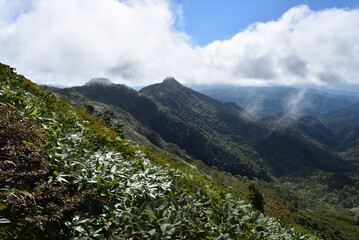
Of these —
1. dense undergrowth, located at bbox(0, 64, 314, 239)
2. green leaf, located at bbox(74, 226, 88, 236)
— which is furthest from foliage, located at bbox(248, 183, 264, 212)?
green leaf, located at bbox(74, 226, 88, 236)

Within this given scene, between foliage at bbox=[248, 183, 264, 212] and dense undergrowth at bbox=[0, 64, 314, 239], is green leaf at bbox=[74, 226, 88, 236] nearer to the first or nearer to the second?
dense undergrowth at bbox=[0, 64, 314, 239]

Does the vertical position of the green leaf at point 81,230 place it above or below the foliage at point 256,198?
above

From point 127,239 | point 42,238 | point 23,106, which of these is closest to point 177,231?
point 127,239

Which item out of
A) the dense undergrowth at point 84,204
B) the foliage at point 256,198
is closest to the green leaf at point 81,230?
the dense undergrowth at point 84,204

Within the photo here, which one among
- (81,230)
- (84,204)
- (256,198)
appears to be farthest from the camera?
(256,198)

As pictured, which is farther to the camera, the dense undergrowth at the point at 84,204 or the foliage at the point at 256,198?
the foliage at the point at 256,198

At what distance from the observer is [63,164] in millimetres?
3014

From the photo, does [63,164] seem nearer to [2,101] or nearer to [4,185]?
[4,185]

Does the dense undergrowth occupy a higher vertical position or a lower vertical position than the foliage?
higher

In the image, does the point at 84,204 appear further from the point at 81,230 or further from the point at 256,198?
the point at 256,198

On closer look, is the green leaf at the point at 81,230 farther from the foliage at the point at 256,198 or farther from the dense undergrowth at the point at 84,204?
the foliage at the point at 256,198

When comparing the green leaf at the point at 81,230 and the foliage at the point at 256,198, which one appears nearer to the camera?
the green leaf at the point at 81,230

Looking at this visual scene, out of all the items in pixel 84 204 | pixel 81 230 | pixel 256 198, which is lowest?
pixel 256 198

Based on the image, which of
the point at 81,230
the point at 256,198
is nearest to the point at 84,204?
the point at 81,230
